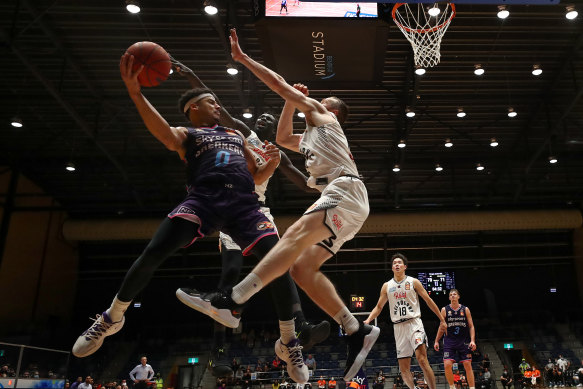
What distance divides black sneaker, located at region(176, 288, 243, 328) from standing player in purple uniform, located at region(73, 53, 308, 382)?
0.14ft

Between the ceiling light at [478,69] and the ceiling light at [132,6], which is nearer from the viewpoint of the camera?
the ceiling light at [132,6]

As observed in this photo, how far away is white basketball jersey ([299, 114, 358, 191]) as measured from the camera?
14.4 ft

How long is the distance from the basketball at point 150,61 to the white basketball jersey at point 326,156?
1417mm

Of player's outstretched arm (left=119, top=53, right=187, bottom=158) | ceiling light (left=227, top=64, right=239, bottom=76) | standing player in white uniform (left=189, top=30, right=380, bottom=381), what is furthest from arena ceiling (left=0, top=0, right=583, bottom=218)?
player's outstretched arm (left=119, top=53, right=187, bottom=158)

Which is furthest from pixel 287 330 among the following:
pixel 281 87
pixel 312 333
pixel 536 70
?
pixel 536 70

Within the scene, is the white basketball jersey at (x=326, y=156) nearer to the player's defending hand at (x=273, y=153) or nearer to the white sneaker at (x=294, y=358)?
the player's defending hand at (x=273, y=153)

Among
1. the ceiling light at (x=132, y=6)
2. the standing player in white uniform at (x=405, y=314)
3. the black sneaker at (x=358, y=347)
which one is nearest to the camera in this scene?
the black sneaker at (x=358, y=347)

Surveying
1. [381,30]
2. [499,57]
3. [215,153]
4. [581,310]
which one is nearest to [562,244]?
[581,310]

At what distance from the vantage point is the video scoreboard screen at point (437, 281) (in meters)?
24.8

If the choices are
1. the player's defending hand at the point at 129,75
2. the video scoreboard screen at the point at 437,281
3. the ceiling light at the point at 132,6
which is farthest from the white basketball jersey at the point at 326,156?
the video scoreboard screen at the point at 437,281

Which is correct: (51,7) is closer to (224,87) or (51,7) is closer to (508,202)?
(224,87)

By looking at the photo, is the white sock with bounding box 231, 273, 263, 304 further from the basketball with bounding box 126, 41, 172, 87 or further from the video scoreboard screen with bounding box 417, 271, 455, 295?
the video scoreboard screen with bounding box 417, 271, 455, 295

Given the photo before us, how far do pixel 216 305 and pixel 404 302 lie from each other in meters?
5.60

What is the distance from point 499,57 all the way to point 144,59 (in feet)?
43.0
